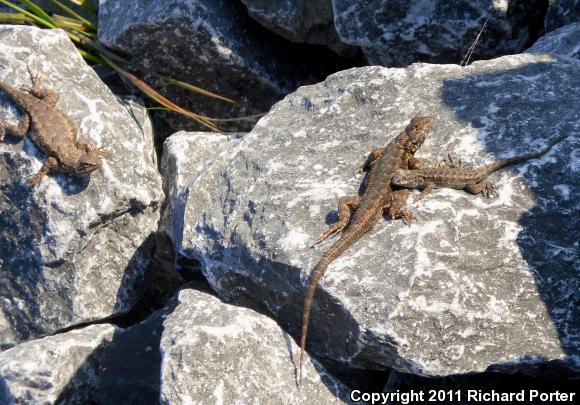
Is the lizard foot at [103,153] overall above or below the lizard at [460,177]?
above

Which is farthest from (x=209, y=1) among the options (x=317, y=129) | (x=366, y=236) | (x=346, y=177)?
(x=366, y=236)

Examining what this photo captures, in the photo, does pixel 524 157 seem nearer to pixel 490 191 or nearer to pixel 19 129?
pixel 490 191

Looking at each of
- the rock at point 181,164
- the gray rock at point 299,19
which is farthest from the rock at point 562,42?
the rock at point 181,164

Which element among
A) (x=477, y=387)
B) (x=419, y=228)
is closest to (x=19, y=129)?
(x=419, y=228)

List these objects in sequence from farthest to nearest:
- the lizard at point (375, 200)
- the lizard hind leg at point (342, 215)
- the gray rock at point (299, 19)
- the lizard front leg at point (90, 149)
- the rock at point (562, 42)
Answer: the gray rock at point (299, 19) < the lizard front leg at point (90, 149) < the rock at point (562, 42) < the lizard hind leg at point (342, 215) < the lizard at point (375, 200)

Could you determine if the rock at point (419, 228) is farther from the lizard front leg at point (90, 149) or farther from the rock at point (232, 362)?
the lizard front leg at point (90, 149)
